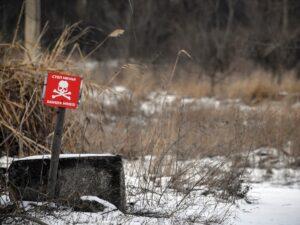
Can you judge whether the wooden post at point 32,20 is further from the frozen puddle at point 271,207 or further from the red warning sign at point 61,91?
the frozen puddle at point 271,207

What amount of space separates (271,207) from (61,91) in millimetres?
2112

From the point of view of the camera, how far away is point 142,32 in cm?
1894

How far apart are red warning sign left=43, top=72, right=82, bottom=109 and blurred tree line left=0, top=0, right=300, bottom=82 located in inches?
291

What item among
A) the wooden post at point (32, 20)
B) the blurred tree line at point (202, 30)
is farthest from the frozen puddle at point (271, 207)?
the blurred tree line at point (202, 30)

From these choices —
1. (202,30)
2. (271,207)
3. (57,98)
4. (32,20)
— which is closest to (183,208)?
(271,207)

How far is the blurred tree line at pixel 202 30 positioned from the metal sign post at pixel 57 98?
7.40 m

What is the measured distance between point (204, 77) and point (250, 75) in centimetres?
110

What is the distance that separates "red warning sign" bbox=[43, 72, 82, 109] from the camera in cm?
380

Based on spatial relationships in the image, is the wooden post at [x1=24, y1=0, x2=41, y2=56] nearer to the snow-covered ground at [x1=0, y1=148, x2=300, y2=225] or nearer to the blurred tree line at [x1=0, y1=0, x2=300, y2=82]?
the snow-covered ground at [x1=0, y1=148, x2=300, y2=225]

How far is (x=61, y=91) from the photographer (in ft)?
12.6

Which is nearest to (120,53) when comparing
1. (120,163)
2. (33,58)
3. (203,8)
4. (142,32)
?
(142,32)

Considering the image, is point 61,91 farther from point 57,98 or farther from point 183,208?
point 183,208

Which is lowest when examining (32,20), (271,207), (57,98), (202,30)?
(271,207)

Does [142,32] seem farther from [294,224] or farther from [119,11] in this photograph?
[294,224]
